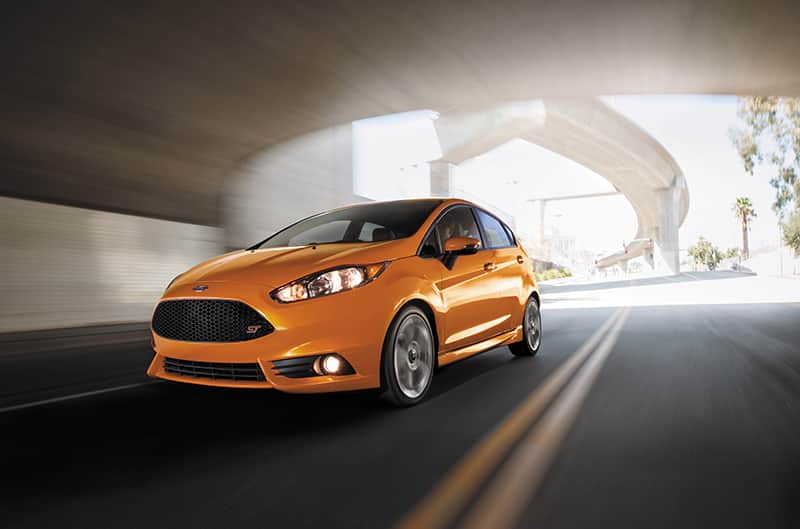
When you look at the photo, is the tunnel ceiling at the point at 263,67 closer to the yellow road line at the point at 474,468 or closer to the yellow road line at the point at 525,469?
the yellow road line at the point at 474,468

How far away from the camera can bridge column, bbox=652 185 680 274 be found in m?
59.8

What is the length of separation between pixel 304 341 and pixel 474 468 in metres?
1.37

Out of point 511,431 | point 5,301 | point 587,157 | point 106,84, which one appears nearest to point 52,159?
point 106,84

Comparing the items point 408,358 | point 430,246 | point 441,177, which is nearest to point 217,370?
point 408,358

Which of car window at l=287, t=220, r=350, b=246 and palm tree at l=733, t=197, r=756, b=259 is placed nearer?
car window at l=287, t=220, r=350, b=246

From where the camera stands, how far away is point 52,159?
10.4m

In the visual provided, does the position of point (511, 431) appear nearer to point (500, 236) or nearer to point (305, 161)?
point (500, 236)

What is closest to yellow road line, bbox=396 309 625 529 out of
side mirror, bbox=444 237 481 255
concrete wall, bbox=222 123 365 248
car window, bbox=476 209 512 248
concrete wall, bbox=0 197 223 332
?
side mirror, bbox=444 237 481 255

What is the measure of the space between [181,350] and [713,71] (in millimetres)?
14380

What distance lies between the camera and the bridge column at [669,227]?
196ft

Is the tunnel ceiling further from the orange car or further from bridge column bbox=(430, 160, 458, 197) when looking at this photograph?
bridge column bbox=(430, 160, 458, 197)

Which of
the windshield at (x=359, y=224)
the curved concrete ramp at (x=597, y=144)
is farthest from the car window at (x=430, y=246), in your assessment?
the curved concrete ramp at (x=597, y=144)

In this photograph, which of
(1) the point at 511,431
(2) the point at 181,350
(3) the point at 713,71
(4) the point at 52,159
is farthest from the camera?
(3) the point at 713,71

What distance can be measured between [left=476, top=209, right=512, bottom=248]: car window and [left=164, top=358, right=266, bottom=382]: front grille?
3064 mm
